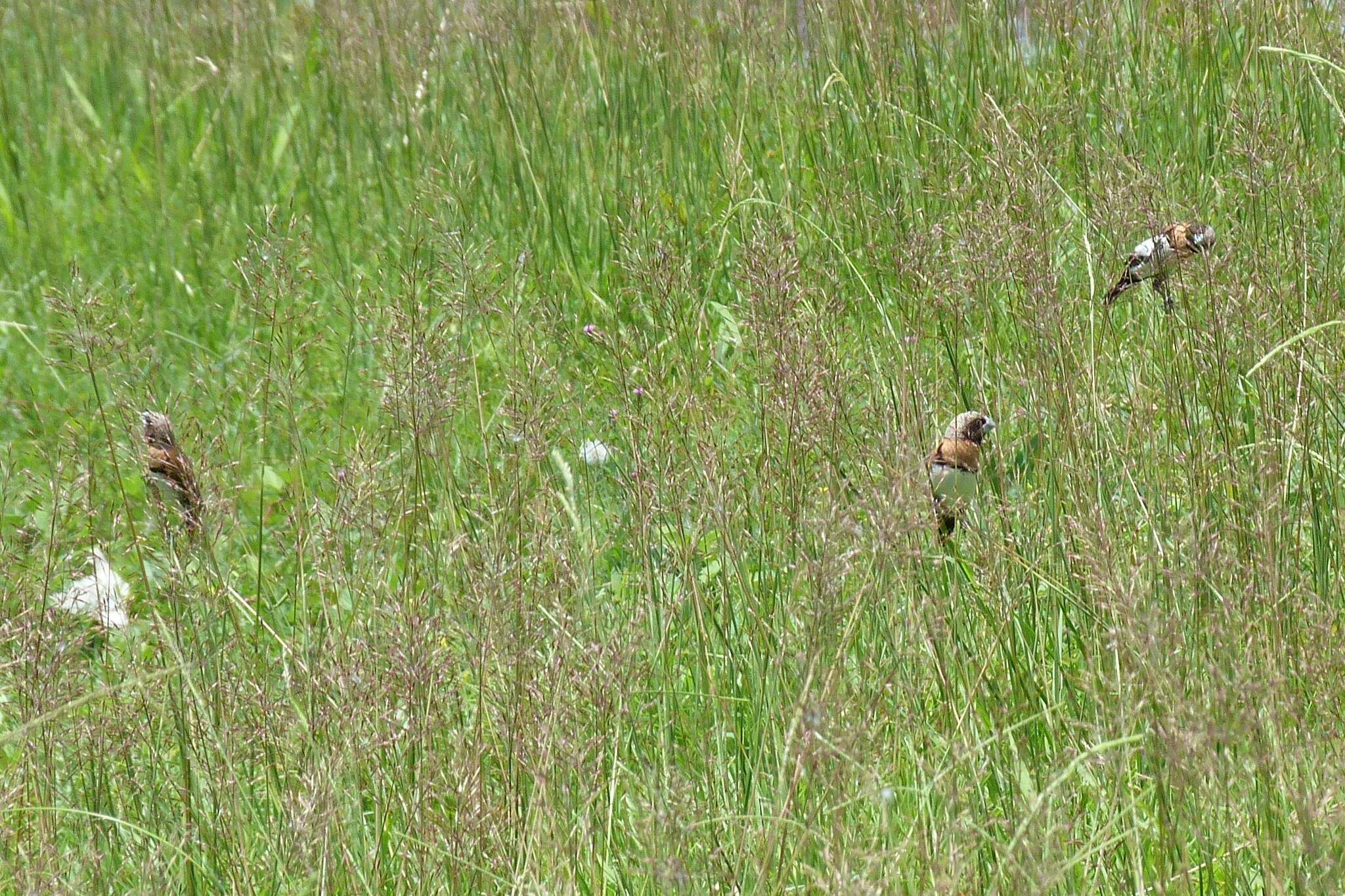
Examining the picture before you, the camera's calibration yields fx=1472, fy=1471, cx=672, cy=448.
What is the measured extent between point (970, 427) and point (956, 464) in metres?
0.11

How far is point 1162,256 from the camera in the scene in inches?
91.9

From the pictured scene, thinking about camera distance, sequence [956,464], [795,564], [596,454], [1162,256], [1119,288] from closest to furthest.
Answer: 1. [795,564]
2. [956,464]
3. [1162,256]
4. [1119,288]
5. [596,454]

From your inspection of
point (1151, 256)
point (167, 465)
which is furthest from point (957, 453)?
point (167, 465)

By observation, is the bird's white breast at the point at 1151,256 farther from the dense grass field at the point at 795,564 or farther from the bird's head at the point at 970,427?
the bird's head at the point at 970,427

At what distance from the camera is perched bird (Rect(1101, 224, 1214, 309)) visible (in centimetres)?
231

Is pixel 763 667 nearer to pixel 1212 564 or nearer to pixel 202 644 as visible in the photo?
pixel 1212 564

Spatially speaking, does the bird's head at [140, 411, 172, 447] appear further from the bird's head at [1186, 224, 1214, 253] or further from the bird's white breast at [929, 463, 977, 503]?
the bird's head at [1186, 224, 1214, 253]

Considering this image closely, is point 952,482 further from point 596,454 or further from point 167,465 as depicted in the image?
Answer: point 167,465

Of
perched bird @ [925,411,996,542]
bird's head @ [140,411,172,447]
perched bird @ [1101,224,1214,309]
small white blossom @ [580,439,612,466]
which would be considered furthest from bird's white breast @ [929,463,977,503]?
bird's head @ [140,411,172,447]

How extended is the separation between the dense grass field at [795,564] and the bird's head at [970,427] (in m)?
0.08

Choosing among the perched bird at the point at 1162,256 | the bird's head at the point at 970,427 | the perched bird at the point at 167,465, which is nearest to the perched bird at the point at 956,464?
the bird's head at the point at 970,427

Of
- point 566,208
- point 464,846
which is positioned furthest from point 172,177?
point 464,846

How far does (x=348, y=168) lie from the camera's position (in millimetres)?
4484

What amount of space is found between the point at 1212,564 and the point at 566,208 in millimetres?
2516
